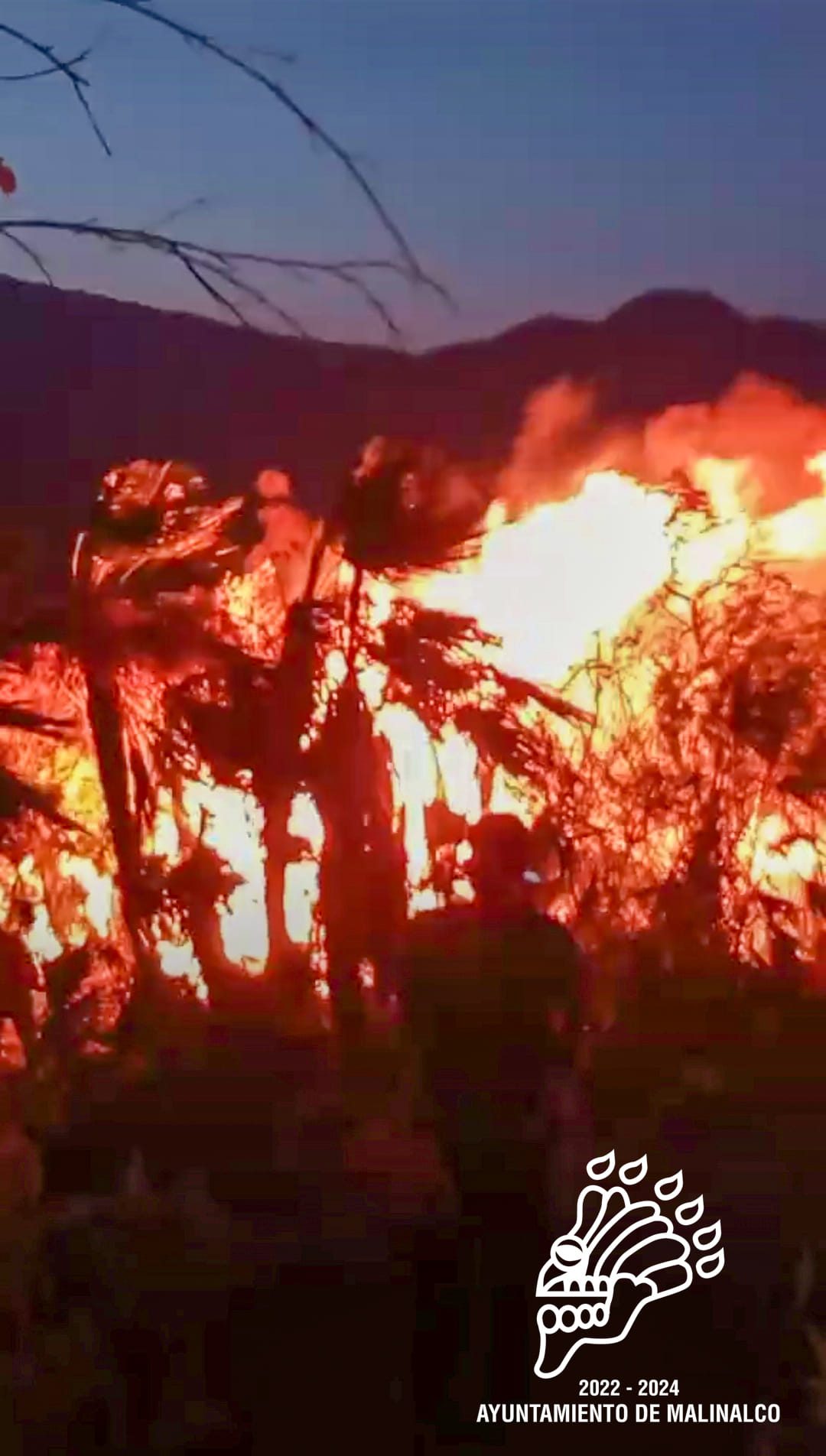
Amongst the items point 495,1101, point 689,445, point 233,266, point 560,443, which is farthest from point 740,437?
point 495,1101

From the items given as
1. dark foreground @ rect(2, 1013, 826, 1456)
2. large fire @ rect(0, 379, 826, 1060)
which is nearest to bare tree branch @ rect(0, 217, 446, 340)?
large fire @ rect(0, 379, 826, 1060)

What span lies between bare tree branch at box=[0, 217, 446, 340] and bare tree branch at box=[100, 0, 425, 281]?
0.03 m

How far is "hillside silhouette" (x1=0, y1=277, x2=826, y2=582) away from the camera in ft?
7.47

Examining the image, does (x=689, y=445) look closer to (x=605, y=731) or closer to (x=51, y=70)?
(x=605, y=731)

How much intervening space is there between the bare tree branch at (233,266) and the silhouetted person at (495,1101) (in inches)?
34.0

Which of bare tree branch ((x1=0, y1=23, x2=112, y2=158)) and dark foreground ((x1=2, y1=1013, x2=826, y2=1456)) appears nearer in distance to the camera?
dark foreground ((x1=2, y1=1013, x2=826, y2=1456))

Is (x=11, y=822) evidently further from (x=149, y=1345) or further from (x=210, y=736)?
(x=149, y=1345)

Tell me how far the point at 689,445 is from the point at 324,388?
1.66ft

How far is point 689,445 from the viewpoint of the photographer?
228 centimetres

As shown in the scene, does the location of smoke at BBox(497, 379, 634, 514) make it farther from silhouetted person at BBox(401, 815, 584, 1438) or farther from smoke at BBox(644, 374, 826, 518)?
silhouetted person at BBox(401, 815, 584, 1438)

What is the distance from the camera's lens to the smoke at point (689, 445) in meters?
2.27

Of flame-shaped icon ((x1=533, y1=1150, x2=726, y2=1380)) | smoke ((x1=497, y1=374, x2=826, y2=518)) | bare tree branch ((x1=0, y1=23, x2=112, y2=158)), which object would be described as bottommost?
flame-shaped icon ((x1=533, y1=1150, x2=726, y2=1380))

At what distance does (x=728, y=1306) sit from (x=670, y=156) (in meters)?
1.57

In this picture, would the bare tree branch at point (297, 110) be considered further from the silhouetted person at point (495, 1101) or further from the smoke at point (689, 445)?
the silhouetted person at point (495, 1101)
